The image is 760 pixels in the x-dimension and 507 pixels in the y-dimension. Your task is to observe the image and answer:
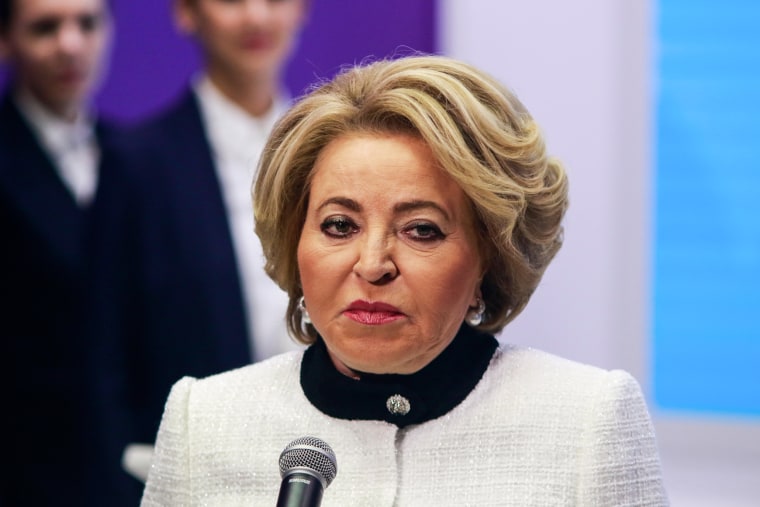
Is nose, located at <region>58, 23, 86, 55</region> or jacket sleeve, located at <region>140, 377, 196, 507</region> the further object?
nose, located at <region>58, 23, 86, 55</region>

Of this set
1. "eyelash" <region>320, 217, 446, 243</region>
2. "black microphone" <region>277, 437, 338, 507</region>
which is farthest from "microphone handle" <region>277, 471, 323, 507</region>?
"eyelash" <region>320, 217, 446, 243</region>

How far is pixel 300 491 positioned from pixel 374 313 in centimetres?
54

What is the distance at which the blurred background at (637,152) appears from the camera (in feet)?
14.2

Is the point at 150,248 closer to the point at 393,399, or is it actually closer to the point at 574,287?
the point at 574,287

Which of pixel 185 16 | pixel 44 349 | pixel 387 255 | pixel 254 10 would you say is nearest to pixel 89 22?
pixel 185 16

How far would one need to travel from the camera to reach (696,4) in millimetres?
4402

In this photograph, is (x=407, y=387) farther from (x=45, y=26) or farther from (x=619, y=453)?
(x=45, y=26)

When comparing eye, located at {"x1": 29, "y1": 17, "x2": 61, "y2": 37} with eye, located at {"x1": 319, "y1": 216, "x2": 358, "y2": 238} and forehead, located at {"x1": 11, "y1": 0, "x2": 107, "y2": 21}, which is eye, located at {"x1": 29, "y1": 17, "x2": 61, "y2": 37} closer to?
forehead, located at {"x1": 11, "y1": 0, "x2": 107, "y2": 21}

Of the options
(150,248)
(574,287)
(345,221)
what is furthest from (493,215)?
(574,287)

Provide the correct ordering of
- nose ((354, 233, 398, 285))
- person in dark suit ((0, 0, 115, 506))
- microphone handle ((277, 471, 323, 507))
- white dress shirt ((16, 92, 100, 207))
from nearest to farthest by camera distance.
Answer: microphone handle ((277, 471, 323, 507))
nose ((354, 233, 398, 285))
person in dark suit ((0, 0, 115, 506))
white dress shirt ((16, 92, 100, 207))

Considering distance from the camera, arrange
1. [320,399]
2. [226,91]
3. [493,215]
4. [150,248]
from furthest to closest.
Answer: [226,91] → [150,248] → [320,399] → [493,215]

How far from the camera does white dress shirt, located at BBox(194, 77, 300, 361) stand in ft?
12.9

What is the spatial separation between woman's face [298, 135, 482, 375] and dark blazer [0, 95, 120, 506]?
6.91 ft

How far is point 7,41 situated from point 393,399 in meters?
2.60
